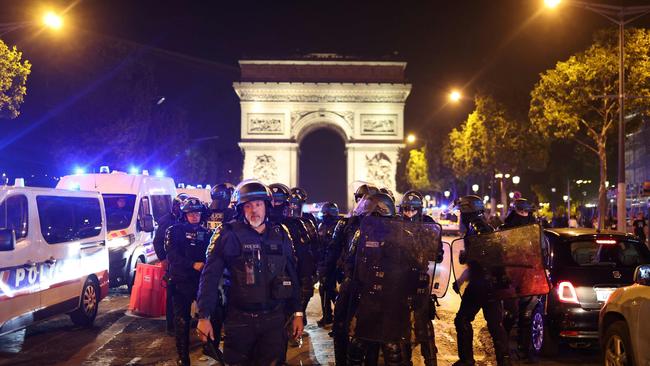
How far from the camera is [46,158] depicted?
103ft

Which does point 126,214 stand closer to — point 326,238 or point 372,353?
point 326,238

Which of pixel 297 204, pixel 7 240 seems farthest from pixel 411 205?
pixel 7 240

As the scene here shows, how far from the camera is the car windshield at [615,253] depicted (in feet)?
25.1

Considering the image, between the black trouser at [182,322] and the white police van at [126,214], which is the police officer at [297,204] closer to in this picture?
the black trouser at [182,322]

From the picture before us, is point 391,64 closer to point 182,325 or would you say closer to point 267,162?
point 267,162

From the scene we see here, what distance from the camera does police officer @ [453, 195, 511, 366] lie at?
642 cm

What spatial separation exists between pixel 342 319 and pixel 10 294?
4.37 metres

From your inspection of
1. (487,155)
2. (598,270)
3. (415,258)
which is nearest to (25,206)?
(415,258)

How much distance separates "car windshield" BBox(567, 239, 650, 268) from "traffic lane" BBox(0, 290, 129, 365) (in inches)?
236

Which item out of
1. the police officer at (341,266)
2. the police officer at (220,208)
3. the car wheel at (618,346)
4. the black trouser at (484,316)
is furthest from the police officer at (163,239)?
the car wheel at (618,346)

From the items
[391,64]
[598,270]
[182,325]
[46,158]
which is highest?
[391,64]

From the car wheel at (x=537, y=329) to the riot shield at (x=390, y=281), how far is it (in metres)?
3.53

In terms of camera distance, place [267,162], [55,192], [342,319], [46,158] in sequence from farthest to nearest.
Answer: [267,162] → [46,158] → [55,192] → [342,319]

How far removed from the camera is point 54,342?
8.84 m
